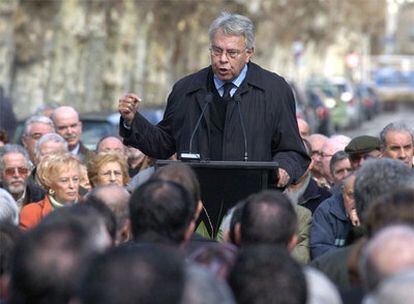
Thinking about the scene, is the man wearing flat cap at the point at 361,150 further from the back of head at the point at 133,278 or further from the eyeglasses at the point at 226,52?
the back of head at the point at 133,278

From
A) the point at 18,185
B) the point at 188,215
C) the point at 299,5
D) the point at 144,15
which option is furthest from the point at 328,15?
the point at 188,215

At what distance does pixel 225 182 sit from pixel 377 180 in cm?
129

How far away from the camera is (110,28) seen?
41594 mm

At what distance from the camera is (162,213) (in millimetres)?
6055

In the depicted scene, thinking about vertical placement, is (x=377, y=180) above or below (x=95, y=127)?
above

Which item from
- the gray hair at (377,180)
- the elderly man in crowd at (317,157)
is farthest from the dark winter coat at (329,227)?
the elderly man in crowd at (317,157)

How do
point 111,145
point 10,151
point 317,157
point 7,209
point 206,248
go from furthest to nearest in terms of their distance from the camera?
point 111,145 < point 317,157 < point 10,151 < point 7,209 < point 206,248

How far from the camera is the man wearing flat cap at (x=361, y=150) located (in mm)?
10891

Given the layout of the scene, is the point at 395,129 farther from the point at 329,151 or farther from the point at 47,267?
the point at 47,267

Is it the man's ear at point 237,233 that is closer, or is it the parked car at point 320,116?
the man's ear at point 237,233

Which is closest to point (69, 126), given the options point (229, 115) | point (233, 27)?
point (233, 27)

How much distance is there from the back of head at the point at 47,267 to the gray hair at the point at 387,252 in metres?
0.99

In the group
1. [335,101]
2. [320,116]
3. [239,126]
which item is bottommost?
[335,101]

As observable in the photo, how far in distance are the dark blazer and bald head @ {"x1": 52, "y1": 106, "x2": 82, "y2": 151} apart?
5575 mm
